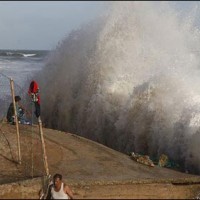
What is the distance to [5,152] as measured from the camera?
350 inches

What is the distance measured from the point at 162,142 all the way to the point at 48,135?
10.3ft

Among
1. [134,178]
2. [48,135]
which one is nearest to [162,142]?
[48,135]

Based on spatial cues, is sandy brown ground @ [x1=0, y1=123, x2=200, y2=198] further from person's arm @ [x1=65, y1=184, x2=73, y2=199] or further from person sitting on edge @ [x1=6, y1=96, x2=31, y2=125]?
person sitting on edge @ [x1=6, y1=96, x2=31, y2=125]

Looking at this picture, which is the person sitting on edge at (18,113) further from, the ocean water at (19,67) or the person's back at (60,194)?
the ocean water at (19,67)

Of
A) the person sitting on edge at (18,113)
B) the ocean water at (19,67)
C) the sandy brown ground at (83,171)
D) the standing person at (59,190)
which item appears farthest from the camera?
the ocean water at (19,67)

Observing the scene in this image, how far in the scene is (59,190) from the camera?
22.1 feet

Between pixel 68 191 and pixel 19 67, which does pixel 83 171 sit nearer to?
pixel 68 191

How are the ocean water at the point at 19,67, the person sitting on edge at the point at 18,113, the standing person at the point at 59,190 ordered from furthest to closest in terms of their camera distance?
the ocean water at the point at 19,67 → the person sitting on edge at the point at 18,113 → the standing person at the point at 59,190

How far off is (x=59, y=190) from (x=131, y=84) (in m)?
8.12

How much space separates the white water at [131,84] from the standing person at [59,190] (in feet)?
14.3

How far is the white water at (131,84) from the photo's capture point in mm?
11741

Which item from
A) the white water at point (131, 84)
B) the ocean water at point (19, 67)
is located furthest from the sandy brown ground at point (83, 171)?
the ocean water at point (19, 67)

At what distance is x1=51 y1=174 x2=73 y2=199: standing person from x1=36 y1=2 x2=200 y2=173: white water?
14.3 feet

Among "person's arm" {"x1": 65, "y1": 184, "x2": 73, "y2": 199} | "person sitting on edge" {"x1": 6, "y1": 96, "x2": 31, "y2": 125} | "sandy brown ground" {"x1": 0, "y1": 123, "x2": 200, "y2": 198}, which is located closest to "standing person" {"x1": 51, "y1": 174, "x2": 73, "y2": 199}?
"person's arm" {"x1": 65, "y1": 184, "x2": 73, "y2": 199}
